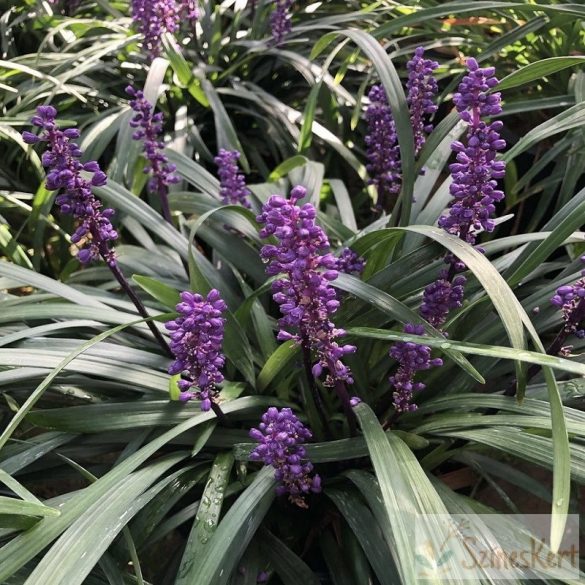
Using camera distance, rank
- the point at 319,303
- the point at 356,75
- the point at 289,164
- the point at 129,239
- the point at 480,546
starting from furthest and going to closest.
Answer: the point at 356,75
the point at 129,239
the point at 289,164
the point at 480,546
the point at 319,303

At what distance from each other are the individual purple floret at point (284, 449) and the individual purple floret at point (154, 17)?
1573mm

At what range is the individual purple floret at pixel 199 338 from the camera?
44.1 inches

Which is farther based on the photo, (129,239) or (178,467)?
(129,239)

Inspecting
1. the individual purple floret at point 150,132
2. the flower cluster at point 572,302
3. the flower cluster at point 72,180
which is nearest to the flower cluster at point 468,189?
the flower cluster at point 572,302

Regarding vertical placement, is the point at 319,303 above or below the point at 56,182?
below

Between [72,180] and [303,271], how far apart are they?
51 centimetres

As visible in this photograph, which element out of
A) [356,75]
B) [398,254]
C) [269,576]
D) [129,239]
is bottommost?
[269,576]

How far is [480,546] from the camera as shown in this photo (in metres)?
1.19

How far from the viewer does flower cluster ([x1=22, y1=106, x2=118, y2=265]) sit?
1199 millimetres

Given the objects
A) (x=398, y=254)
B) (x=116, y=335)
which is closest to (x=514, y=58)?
(x=398, y=254)

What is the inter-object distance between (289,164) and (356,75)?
3.43 ft

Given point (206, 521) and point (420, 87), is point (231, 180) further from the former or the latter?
point (206, 521)

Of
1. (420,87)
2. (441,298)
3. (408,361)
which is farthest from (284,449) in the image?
(420,87)

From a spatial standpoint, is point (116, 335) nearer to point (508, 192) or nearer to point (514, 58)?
point (508, 192)
